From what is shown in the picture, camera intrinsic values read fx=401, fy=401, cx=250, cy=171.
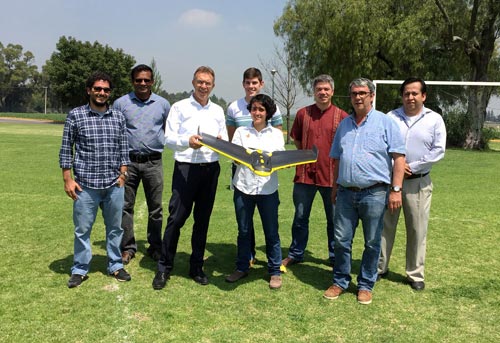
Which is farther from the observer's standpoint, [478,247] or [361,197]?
[478,247]

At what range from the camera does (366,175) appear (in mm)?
3480

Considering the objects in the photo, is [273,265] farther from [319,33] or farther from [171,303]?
[319,33]

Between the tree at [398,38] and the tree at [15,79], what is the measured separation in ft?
297

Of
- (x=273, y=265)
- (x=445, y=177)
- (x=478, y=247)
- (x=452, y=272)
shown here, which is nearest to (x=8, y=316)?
(x=273, y=265)

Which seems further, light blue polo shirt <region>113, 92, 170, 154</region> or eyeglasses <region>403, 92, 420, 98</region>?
light blue polo shirt <region>113, 92, 170, 154</region>

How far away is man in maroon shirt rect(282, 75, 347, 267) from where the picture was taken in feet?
14.1

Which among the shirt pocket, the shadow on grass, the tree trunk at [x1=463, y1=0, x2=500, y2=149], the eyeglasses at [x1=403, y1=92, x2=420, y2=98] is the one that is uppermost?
the tree trunk at [x1=463, y1=0, x2=500, y2=149]

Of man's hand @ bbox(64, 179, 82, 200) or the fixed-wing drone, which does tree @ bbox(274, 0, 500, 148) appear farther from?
man's hand @ bbox(64, 179, 82, 200)

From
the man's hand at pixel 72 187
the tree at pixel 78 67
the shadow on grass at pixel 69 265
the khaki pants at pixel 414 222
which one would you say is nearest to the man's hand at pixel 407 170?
the khaki pants at pixel 414 222

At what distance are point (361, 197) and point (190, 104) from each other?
1828 mm

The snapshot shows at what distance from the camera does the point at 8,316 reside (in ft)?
10.6

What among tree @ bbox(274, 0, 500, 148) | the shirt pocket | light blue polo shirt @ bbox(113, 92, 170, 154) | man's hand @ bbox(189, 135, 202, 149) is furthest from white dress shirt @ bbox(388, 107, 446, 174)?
tree @ bbox(274, 0, 500, 148)

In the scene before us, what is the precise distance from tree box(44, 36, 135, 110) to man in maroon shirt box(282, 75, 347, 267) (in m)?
53.7

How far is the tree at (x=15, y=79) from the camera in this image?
306ft
